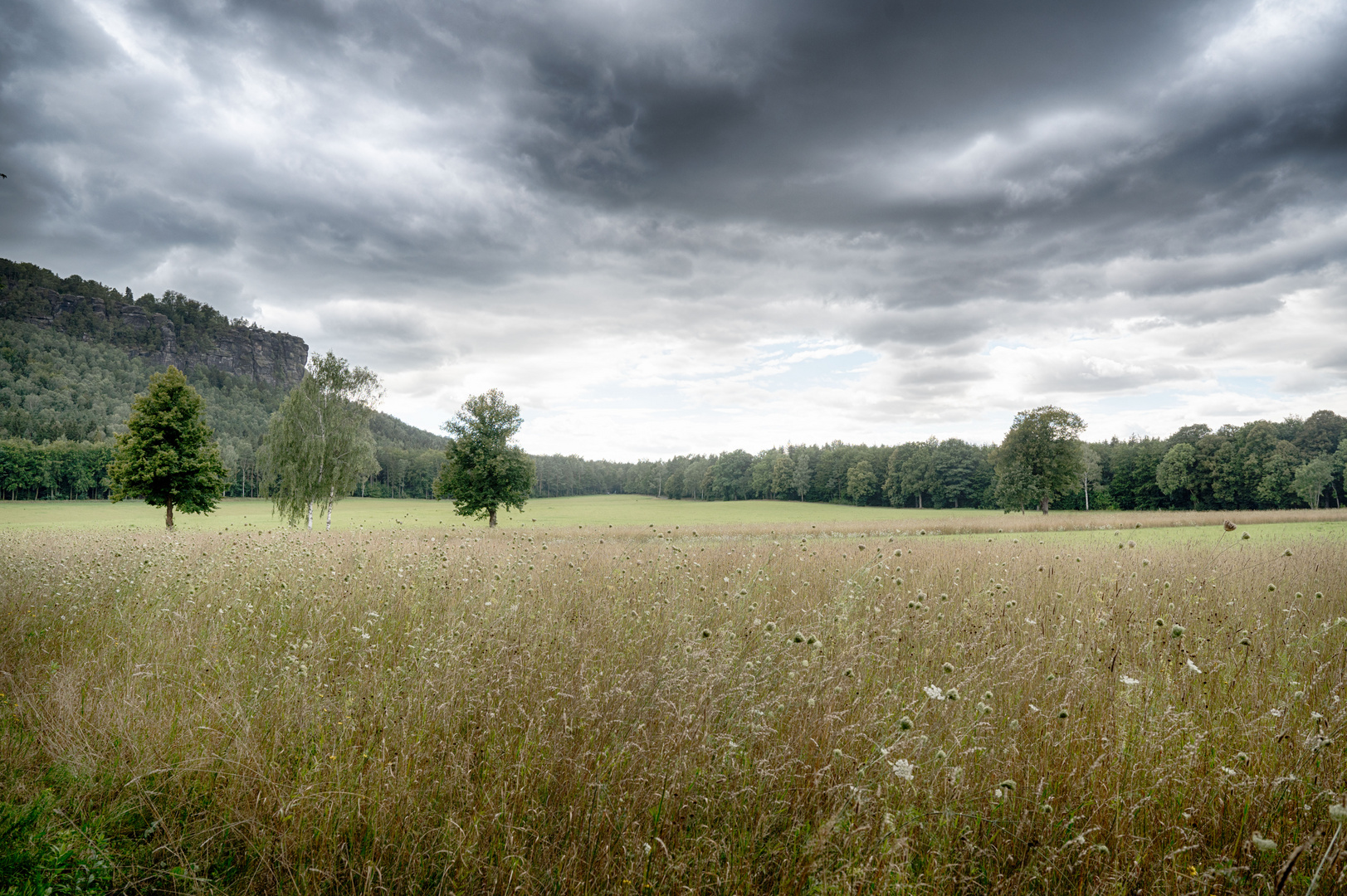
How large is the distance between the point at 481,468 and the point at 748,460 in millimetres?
93482

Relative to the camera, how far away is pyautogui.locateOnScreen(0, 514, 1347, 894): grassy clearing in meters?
2.62

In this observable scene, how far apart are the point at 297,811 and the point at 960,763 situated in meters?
3.71

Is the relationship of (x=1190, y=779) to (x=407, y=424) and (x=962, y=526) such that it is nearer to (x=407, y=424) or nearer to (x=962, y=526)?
(x=962, y=526)

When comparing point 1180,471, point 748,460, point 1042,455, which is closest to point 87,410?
point 748,460

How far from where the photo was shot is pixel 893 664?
4.87m

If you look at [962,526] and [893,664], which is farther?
[962,526]

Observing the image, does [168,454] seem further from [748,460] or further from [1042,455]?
[748,460]

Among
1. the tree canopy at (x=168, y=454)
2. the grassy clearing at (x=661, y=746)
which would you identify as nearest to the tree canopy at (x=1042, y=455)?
the grassy clearing at (x=661, y=746)

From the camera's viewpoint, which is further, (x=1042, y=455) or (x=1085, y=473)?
(x=1085, y=473)

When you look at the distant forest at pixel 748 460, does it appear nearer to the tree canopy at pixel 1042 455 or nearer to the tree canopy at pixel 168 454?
the tree canopy at pixel 1042 455

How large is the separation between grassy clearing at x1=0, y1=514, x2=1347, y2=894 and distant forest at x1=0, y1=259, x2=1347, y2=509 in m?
57.3

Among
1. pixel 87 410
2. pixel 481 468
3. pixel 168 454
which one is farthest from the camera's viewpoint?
pixel 87 410

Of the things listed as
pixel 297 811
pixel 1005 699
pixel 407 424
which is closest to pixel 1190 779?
pixel 1005 699

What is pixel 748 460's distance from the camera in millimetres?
126312
